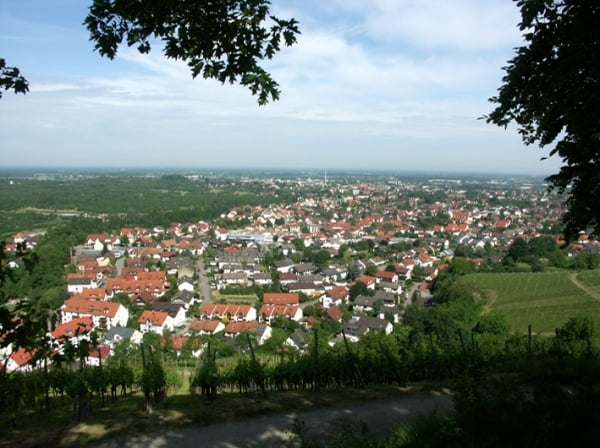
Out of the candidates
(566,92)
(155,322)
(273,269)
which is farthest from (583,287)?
(566,92)

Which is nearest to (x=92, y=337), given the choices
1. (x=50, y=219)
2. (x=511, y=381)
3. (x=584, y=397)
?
(x=584, y=397)

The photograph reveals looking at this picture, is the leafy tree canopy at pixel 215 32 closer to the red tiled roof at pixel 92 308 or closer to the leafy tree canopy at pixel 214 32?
the leafy tree canopy at pixel 214 32

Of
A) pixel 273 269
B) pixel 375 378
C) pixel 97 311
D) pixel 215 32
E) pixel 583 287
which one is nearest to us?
pixel 215 32

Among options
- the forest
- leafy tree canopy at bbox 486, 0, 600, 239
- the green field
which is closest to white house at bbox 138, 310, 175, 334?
the forest

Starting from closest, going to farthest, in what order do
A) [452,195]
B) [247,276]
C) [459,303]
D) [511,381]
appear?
[511,381] → [459,303] → [247,276] → [452,195]

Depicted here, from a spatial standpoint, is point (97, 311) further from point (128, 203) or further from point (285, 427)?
point (128, 203)

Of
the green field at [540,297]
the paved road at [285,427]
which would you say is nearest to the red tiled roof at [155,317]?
the green field at [540,297]

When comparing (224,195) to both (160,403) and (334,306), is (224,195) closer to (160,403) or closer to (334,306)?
(334,306)
